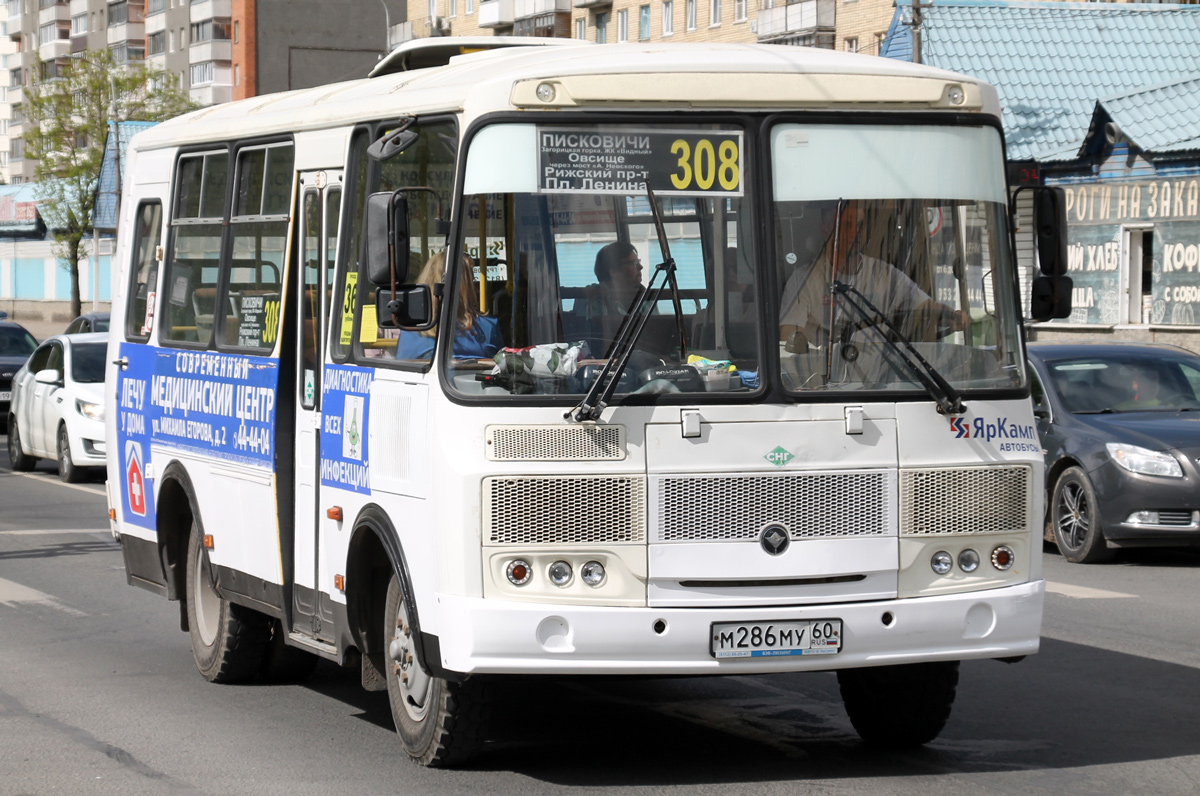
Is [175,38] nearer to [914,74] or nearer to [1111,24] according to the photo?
[1111,24]

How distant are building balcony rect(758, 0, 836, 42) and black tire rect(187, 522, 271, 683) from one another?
50.8 meters

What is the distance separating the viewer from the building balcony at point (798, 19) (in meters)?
58.3

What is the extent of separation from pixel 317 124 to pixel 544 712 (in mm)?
2589

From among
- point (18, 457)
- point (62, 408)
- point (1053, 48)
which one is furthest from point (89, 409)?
point (1053, 48)

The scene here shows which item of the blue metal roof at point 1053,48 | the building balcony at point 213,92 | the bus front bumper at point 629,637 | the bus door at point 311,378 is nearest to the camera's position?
the bus front bumper at point 629,637

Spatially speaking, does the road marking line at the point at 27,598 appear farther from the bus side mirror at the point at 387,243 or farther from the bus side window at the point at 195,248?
the bus side mirror at the point at 387,243

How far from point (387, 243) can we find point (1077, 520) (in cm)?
888

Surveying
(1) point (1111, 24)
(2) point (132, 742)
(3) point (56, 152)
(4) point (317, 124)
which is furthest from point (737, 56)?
(3) point (56, 152)

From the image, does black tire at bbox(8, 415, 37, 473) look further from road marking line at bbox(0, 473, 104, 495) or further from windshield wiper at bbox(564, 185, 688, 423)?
windshield wiper at bbox(564, 185, 688, 423)

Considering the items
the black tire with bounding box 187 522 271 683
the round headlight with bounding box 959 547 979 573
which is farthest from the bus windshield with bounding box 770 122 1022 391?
the black tire with bounding box 187 522 271 683

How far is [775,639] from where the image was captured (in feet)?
21.8

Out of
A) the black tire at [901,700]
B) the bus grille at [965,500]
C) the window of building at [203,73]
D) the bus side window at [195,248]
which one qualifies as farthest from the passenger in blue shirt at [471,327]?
the window of building at [203,73]

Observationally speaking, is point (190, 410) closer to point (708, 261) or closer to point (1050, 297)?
point (708, 261)

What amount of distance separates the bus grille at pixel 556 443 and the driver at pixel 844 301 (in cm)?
71
